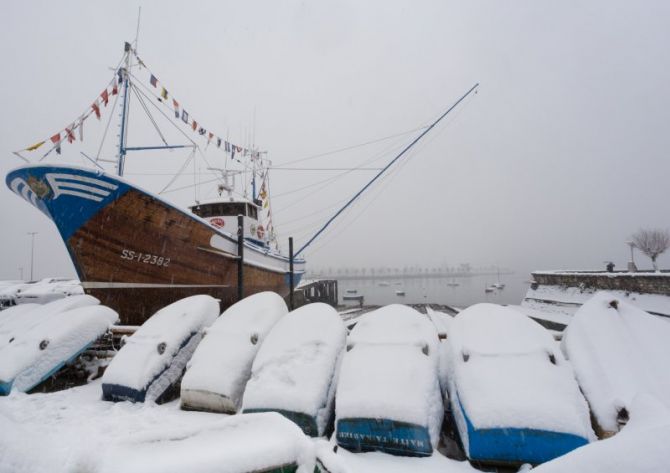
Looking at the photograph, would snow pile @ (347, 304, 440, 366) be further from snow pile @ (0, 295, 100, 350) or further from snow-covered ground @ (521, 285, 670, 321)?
snow-covered ground @ (521, 285, 670, 321)

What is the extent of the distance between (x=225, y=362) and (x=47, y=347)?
266 centimetres

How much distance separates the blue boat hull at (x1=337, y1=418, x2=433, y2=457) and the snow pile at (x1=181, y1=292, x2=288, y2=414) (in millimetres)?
1362

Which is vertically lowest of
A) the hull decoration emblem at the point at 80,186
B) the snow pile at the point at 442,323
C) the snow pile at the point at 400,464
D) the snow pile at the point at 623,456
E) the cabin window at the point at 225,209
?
the snow pile at the point at 400,464

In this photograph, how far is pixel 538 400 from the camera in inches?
99.2

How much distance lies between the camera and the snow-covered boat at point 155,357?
3.80 m

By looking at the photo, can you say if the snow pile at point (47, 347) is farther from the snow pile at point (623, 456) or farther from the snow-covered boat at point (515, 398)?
the snow pile at point (623, 456)

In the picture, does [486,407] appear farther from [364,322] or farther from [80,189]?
[80,189]

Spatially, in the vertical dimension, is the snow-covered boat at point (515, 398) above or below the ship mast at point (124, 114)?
below

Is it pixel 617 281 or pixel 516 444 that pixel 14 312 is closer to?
pixel 516 444

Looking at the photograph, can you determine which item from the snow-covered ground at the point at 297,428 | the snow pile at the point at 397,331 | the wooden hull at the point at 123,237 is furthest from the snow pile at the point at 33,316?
the snow pile at the point at 397,331

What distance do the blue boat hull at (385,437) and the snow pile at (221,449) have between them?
1.62 meters

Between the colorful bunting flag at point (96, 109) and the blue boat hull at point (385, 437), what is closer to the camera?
the blue boat hull at point (385, 437)

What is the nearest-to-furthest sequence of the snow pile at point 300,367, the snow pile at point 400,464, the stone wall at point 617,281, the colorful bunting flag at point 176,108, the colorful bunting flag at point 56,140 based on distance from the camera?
the snow pile at point 400,464
the snow pile at point 300,367
the stone wall at point 617,281
the colorful bunting flag at point 56,140
the colorful bunting flag at point 176,108

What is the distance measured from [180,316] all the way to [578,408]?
456 cm
